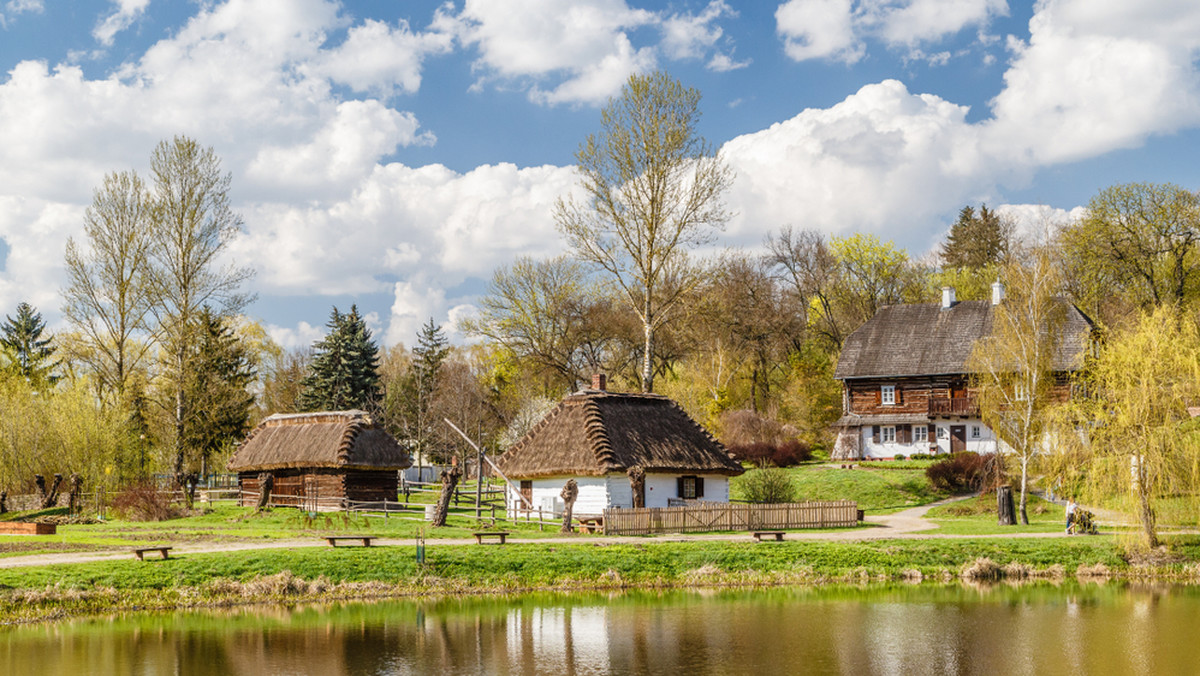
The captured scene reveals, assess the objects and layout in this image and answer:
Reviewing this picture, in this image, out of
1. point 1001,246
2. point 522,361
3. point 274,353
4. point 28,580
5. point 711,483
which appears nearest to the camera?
point 28,580

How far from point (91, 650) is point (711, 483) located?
25837mm

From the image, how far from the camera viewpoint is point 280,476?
46.6 meters

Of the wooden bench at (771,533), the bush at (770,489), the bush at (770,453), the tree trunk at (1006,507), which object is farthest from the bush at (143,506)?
the tree trunk at (1006,507)

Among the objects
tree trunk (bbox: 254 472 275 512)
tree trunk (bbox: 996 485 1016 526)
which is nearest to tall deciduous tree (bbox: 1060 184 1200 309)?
tree trunk (bbox: 996 485 1016 526)

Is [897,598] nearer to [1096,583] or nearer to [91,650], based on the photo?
[1096,583]

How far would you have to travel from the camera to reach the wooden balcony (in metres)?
52.6

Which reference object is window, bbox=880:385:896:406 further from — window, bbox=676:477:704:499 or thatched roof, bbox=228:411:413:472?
thatched roof, bbox=228:411:413:472

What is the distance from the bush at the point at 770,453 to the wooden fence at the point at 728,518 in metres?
15.0

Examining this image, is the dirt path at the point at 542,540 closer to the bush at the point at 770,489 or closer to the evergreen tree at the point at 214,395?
the bush at the point at 770,489

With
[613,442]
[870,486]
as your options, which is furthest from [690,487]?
[870,486]

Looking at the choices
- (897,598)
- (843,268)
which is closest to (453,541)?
(897,598)

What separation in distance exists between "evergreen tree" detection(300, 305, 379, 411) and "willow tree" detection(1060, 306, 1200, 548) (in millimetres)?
44579

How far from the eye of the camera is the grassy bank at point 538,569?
24203 millimetres

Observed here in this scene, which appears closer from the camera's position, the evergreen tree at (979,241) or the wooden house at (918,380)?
the wooden house at (918,380)
